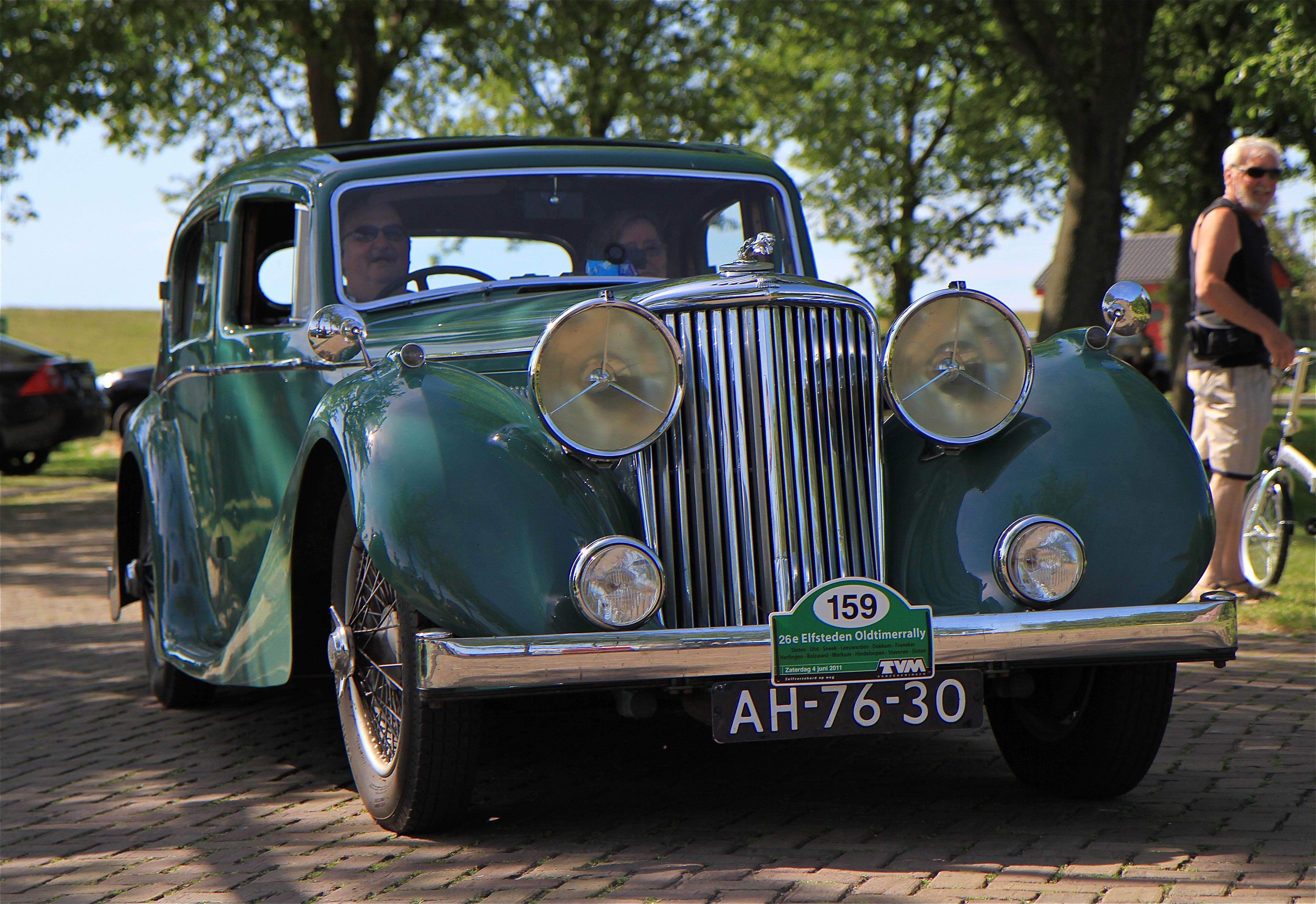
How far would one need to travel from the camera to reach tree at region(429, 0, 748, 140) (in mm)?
18547

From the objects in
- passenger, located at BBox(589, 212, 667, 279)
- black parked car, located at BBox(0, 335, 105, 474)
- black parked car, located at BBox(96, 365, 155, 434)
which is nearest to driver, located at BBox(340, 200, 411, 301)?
passenger, located at BBox(589, 212, 667, 279)

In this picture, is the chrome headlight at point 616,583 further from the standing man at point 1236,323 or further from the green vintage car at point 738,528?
the standing man at point 1236,323

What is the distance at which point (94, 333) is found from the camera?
205ft

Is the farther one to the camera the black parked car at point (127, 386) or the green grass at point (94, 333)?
the green grass at point (94, 333)

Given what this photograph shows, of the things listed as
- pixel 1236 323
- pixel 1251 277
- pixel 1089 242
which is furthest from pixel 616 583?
pixel 1089 242

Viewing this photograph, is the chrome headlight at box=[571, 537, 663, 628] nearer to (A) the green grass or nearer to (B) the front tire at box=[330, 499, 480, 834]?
(B) the front tire at box=[330, 499, 480, 834]

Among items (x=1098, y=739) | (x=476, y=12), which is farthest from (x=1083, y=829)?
(x=476, y=12)

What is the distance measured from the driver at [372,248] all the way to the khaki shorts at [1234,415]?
12.3ft

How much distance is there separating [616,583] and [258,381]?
204 centimetres

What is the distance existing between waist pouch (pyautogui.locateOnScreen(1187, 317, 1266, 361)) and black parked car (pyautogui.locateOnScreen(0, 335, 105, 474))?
14532mm

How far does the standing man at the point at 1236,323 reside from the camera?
20.2 feet

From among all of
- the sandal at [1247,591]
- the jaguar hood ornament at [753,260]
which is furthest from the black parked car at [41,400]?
the jaguar hood ornament at [753,260]

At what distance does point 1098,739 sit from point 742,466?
4.05 feet

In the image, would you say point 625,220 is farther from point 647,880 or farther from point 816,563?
point 647,880
